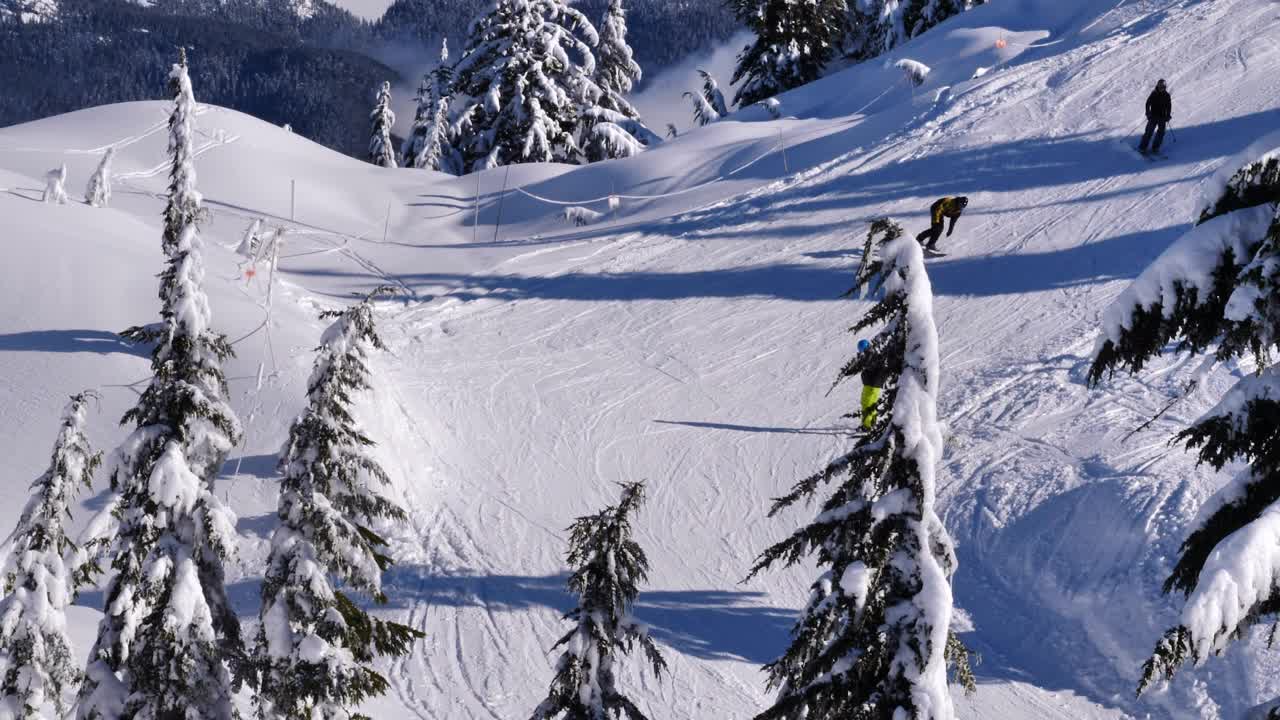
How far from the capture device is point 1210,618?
3.88 meters

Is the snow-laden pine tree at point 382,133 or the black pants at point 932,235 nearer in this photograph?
the black pants at point 932,235

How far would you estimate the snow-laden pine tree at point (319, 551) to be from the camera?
8398mm

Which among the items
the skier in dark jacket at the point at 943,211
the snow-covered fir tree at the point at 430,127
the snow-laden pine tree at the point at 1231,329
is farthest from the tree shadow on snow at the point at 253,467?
the snow-covered fir tree at the point at 430,127

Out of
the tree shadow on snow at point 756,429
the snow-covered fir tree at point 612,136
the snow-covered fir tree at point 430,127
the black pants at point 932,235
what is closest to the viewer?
the tree shadow on snow at point 756,429

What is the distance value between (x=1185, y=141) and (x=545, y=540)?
18624 millimetres

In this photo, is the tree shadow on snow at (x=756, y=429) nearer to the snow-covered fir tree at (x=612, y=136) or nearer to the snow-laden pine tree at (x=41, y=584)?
the snow-laden pine tree at (x=41, y=584)

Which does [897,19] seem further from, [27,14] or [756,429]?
[27,14]

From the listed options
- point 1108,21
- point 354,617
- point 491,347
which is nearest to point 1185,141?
point 1108,21

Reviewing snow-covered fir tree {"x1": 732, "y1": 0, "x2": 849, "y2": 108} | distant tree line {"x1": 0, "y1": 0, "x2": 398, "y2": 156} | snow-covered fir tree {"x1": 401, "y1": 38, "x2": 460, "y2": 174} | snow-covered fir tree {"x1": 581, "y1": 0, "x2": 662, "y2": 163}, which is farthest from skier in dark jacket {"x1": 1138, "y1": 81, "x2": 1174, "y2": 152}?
distant tree line {"x1": 0, "y1": 0, "x2": 398, "y2": 156}

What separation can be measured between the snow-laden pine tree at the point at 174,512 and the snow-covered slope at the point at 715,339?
2978mm

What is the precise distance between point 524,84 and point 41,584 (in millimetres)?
28538

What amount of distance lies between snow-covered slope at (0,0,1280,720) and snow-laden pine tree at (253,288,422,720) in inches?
109

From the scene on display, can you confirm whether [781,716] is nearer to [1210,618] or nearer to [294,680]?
[1210,618]

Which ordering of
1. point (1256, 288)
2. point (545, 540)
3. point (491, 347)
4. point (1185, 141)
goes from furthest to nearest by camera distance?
point (1185, 141) → point (491, 347) → point (545, 540) → point (1256, 288)
